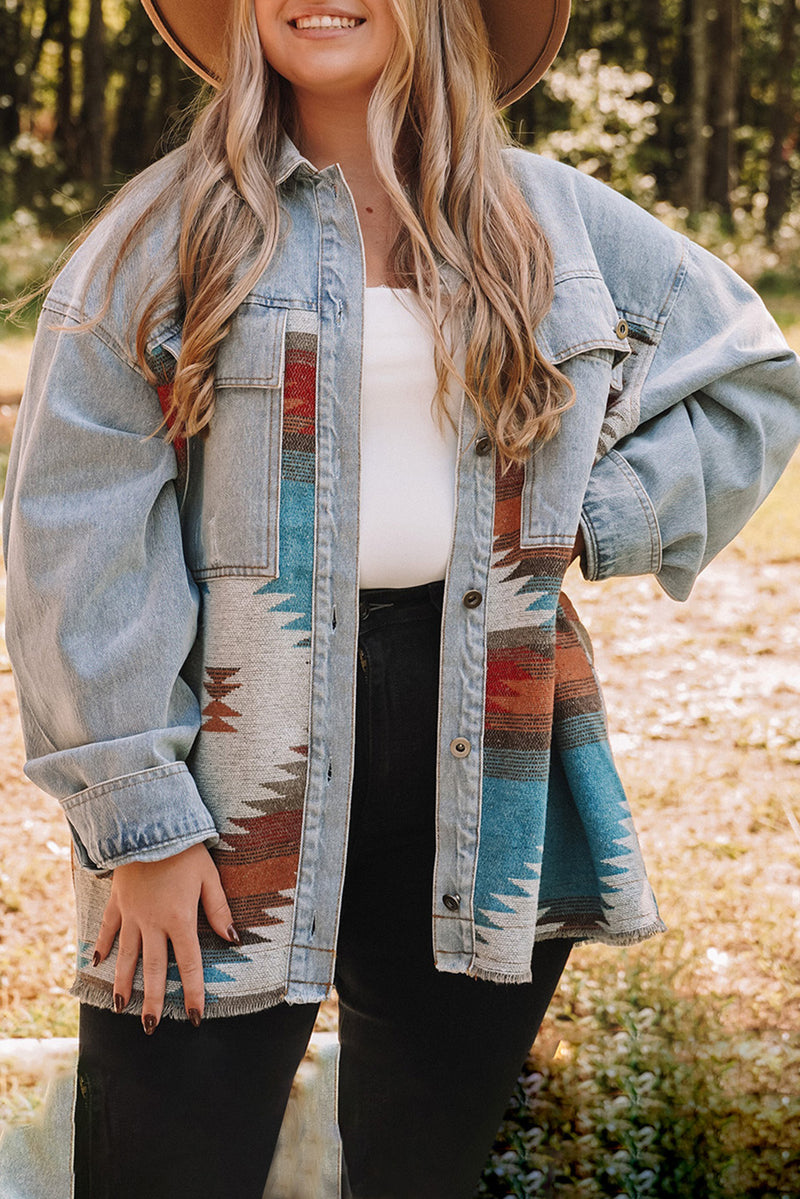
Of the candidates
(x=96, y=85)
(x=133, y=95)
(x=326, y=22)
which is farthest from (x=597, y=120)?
(x=326, y=22)

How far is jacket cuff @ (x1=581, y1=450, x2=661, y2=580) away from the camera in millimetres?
1776

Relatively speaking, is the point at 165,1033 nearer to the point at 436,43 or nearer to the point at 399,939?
the point at 399,939

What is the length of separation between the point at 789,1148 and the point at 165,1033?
5.19 feet

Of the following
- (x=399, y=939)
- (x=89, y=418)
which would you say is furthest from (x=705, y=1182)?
(x=89, y=418)

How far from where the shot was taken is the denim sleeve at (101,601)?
59.2 inches

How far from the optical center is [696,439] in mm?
1837

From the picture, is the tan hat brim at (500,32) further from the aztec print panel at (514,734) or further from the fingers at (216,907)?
the fingers at (216,907)

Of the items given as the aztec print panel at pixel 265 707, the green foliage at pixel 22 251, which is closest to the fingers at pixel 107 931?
the aztec print panel at pixel 265 707

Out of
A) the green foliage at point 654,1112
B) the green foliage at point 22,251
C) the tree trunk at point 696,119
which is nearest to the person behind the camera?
the green foliage at point 654,1112

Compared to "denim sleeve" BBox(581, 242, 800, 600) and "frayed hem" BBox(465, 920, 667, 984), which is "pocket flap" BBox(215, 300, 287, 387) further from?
"frayed hem" BBox(465, 920, 667, 984)

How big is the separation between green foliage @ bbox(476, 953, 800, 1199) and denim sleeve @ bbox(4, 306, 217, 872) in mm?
1502

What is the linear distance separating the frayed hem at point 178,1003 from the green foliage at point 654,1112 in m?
1.24

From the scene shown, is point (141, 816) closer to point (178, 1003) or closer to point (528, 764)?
point (178, 1003)

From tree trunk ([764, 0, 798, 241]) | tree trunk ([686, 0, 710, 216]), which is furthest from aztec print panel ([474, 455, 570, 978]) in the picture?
tree trunk ([764, 0, 798, 241])
